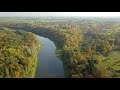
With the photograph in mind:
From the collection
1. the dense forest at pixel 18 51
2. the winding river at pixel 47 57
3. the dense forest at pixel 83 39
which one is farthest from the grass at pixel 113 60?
the dense forest at pixel 18 51

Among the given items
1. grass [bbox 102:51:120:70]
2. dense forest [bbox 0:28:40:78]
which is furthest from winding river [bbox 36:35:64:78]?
grass [bbox 102:51:120:70]

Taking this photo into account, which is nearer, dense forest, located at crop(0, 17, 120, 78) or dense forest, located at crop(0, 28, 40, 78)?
dense forest, located at crop(0, 28, 40, 78)

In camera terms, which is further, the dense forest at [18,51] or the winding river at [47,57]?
the winding river at [47,57]

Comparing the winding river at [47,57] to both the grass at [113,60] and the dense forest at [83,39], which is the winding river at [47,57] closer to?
the dense forest at [83,39]

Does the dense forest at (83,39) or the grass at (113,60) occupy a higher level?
the dense forest at (83,39)

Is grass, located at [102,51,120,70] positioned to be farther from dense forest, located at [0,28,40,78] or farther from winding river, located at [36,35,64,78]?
dense forest, located at [0,28,40,78]
